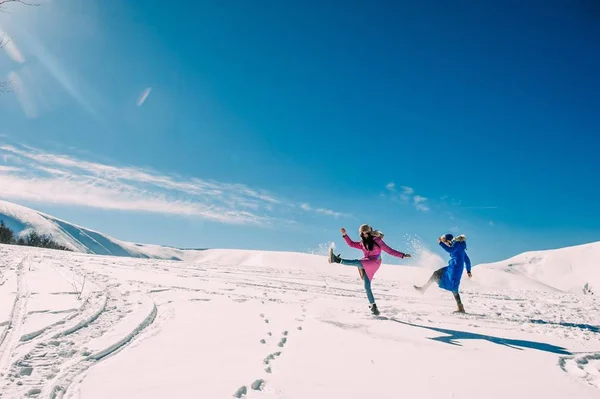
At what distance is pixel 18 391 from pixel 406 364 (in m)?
3.79

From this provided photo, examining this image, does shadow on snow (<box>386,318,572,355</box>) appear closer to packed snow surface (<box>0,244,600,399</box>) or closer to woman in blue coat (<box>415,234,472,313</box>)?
packed snow surface (<box>0,244,600,399</box>)

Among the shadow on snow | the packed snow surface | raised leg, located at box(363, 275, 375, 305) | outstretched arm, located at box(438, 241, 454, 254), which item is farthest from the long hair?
the shadow on snow

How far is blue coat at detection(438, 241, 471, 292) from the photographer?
9.55 metres

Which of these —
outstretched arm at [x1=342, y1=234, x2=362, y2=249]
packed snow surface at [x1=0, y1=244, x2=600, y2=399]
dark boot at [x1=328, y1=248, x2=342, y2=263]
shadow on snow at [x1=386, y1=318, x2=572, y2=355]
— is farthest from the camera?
outstretched arm at [x1=342, y1=234, x2=362, y2=249]

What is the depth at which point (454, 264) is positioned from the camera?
9.63 m

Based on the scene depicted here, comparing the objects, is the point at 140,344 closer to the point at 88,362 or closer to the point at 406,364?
the point at 88,362

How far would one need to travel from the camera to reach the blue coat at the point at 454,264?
31.3ft

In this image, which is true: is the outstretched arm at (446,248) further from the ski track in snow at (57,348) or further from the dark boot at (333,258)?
the ski track in snow at (57,348)

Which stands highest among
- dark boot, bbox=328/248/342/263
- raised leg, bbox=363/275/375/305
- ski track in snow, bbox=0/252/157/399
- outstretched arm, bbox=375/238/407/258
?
outstretched arm, bbox=375/238/407/258

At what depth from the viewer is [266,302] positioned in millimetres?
8914

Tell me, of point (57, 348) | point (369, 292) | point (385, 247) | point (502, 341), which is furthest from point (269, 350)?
point (385, 247)

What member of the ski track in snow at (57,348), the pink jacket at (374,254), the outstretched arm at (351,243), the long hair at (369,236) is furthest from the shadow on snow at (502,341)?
the ski track in snow at (57,348)

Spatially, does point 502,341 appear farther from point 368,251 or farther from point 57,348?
point 57,348

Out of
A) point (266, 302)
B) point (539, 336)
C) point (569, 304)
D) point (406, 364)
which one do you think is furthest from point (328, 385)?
point (569, 304)
